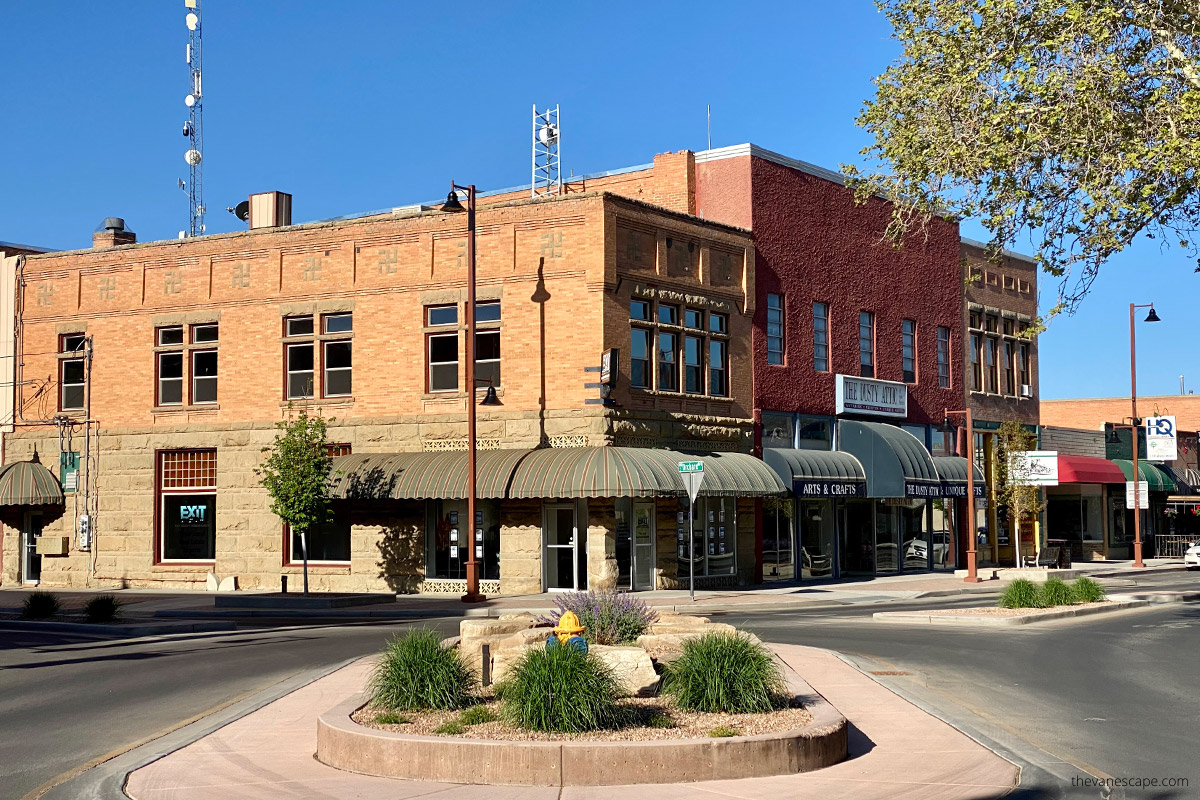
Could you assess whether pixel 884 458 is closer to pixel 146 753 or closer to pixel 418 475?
pixel 418 475

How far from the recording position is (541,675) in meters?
10.3

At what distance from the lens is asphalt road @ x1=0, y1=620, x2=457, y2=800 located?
1141cm

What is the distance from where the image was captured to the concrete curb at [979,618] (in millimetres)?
22984

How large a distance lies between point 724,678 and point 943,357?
3623 centimetres

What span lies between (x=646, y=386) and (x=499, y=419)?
3848 millimetres

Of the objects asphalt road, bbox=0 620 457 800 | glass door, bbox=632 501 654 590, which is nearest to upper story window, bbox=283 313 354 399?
glass door, bbox=632 501 654 590

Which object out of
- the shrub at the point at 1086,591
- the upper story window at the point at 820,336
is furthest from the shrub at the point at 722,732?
the upper story window at the point at 820,336

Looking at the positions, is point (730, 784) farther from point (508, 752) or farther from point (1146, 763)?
point (1146, 763)

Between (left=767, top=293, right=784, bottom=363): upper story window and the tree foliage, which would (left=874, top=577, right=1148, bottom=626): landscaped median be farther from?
the tree foliage

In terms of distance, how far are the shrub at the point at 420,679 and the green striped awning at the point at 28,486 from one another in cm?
2811

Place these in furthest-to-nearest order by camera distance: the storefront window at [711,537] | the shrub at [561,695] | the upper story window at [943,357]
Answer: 1. the upper story window at [943,357]
2. the storefront window at [711,537]
3. the shrub at [561,695]

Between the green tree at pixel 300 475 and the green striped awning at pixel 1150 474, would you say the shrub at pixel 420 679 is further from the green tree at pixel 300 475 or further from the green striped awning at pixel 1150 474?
the green striped awning at pixel 1150 474

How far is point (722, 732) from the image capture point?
397 inches

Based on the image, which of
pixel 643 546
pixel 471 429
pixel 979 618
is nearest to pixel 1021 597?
pixel 979 618
